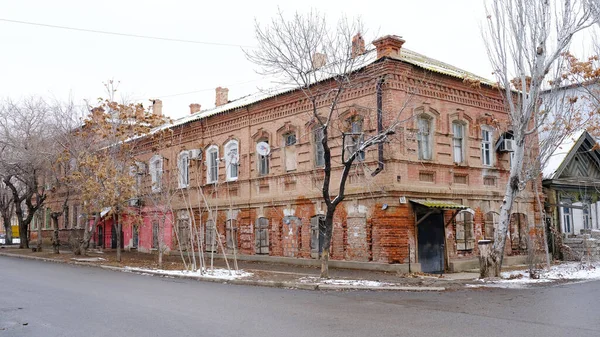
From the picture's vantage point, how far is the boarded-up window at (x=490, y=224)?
71.4 feet

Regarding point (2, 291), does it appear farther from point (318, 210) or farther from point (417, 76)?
point (417, 76)

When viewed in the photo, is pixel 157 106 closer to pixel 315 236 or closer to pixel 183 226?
pixel 183 226

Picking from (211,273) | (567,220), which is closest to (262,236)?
(211,273)

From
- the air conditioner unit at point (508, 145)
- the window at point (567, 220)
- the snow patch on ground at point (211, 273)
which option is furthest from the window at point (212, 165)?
the window at point (567, 220)

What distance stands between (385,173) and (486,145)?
241 inches

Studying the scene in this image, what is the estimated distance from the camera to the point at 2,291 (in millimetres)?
13828

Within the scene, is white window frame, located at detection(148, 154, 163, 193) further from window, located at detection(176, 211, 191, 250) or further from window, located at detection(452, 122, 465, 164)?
window, located at detection(452, 122, 465, 164)

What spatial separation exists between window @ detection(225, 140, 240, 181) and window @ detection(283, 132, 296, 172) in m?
3.28

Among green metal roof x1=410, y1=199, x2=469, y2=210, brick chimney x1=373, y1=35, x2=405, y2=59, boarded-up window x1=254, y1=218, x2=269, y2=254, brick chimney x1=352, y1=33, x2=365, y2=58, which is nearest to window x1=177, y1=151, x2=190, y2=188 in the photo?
boarded-up window x1=254, y1=218, x2=269, y2=254

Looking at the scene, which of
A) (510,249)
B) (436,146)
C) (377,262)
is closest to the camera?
(377,262)

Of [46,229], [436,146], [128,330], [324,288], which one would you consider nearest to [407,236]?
[436,146]

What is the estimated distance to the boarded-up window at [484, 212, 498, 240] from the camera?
21.8 meters

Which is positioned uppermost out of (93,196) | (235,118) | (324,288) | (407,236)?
(235,118)

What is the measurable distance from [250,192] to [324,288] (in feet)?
34.4
